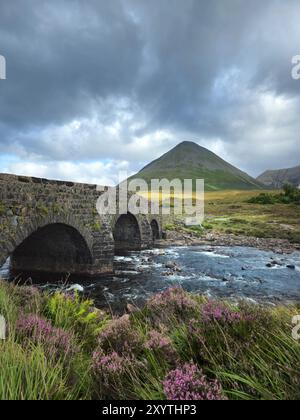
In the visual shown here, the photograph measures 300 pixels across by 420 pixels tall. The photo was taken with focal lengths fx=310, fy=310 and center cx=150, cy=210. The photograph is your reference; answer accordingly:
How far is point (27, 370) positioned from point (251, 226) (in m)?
45.5

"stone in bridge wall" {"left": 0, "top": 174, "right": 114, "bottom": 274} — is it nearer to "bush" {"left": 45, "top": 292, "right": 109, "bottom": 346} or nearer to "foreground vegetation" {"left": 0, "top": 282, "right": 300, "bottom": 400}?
"bush" {"left": 45, "top": 292, "right": 109, "bottom": 346}

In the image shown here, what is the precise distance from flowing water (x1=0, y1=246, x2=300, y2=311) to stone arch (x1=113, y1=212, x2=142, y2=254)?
10.5 feet

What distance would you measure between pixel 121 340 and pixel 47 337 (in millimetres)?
938

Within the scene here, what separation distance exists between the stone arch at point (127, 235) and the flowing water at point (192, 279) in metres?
3.21

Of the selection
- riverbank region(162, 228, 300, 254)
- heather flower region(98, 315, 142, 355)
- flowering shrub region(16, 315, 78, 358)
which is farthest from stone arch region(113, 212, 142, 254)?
heather flower region(98, 315, 142, 355)

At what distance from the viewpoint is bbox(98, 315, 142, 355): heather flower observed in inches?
145

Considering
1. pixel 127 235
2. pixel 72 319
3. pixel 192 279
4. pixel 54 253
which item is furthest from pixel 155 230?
pixel 72 319

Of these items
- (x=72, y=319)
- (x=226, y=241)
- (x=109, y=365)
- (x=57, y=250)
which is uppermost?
(x=109, y=365)

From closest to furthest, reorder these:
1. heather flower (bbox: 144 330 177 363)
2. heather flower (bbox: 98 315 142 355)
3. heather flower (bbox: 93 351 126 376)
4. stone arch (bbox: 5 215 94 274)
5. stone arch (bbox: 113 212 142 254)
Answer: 1. heather flower (bbox: 93 351 126 376)
2. heather flower (bbox: 144 330 177 363)
3. heather flower (bbox: 98 315 142 355)
4. stone arch (bbox: 5 215 94 274)
5. stone arch (bbox: 113 212 142 254)

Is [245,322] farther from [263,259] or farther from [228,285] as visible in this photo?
[263,259]

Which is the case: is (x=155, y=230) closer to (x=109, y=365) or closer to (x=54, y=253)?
(x=54, y=253)

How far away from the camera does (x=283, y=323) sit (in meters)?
3.63

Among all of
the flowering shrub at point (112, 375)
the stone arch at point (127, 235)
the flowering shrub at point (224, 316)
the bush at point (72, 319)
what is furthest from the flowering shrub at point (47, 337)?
the stone arch at point (127, 235)

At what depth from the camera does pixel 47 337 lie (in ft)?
12.9
